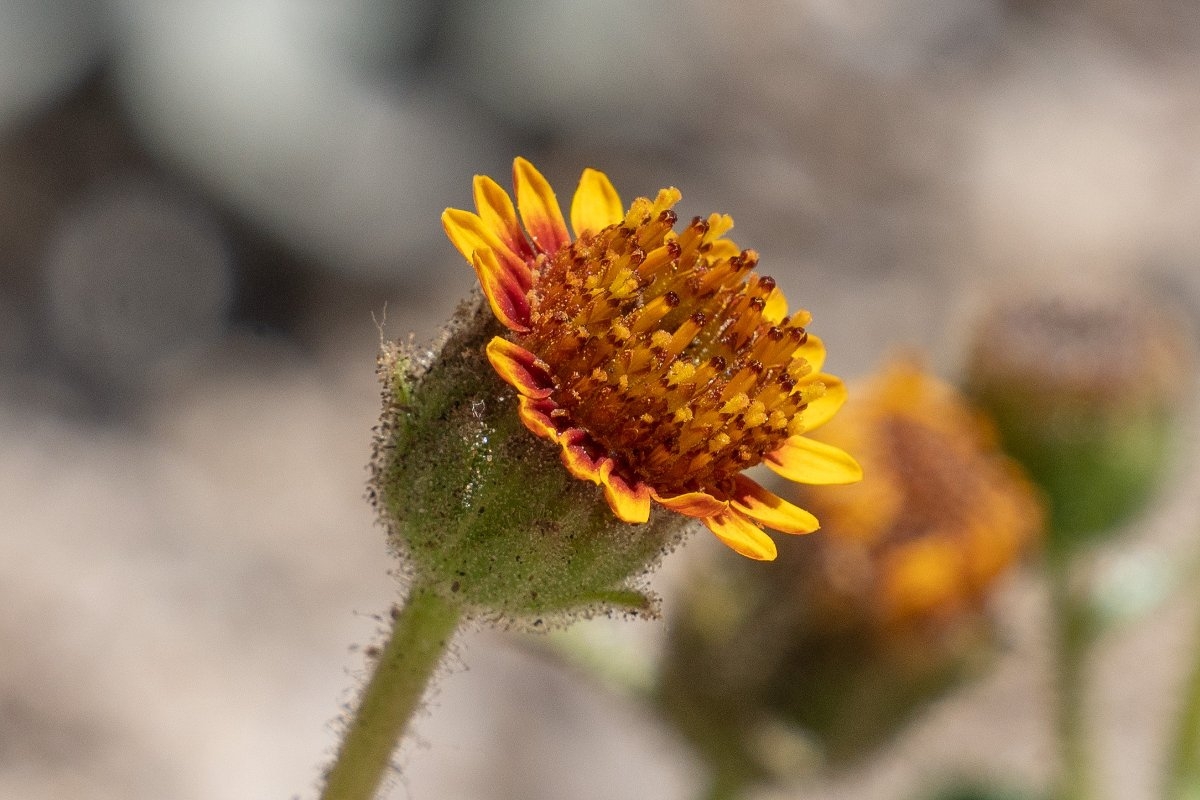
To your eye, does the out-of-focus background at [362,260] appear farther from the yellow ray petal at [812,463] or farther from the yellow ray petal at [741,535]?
the yellow ray petal at [741,535]

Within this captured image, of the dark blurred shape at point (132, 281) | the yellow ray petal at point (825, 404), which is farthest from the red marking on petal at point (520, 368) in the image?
the dark blurred shape at point (132, 281)

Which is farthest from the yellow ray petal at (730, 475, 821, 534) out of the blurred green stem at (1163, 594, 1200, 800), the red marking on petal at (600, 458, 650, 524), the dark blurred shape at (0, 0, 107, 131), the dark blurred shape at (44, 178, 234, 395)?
the dark blurred shape at (0, 0, 107, 131)

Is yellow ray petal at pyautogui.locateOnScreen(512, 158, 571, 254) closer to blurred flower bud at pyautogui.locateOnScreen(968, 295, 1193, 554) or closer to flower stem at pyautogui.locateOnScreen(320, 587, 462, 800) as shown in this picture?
flower stem at pyautogui.locateOnScreen(320, 587, 462, 800)

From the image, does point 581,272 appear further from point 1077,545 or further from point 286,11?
point 286,11

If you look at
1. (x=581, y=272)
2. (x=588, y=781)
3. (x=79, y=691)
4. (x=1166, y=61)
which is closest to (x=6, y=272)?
(x=79, y=691)

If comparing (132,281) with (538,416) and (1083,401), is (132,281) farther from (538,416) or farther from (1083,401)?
(538,416)

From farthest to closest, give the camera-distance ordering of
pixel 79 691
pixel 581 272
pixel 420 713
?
pixel 79 691 → pixel 420 713 → pixel 581 272

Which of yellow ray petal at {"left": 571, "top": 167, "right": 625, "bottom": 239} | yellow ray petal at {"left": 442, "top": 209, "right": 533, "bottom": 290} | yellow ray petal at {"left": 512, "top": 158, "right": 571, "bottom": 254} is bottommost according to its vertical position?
yellow ray petal at {"left": 442, "top": 209, "right": 533, "bottom": 290}
